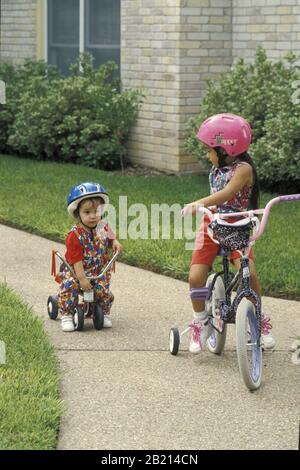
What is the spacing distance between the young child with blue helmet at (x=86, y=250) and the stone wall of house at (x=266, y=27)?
5931 mm

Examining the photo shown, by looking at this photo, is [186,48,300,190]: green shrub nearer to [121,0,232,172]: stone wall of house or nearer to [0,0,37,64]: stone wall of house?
[121,0,232,172]: stone wall of house

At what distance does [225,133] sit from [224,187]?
0.32m

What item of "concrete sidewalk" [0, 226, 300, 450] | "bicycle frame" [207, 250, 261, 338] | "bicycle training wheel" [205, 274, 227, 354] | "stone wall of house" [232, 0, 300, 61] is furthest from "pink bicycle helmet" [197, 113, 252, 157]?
"stone wall of house" [232, 0, 300, 61]

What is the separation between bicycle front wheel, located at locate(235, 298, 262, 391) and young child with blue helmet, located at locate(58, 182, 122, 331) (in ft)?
4.43

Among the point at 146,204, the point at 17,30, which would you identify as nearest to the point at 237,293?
the point at 146,204

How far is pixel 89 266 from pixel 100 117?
6990 millimetres

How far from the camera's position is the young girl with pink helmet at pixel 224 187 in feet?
19.7

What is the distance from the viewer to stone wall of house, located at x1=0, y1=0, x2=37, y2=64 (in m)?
15.9

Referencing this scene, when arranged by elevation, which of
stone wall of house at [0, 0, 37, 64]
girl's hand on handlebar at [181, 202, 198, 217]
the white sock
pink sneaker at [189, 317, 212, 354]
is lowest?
pink sneaker at [189, 317, 212, 354]

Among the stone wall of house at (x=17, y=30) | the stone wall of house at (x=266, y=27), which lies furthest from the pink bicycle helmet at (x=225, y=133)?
the stone wall of house at (x=17, y=30)

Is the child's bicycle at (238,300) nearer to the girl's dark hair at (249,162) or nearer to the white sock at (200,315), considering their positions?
the white sock at (200,315)

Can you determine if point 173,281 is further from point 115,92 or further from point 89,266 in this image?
point 115,92

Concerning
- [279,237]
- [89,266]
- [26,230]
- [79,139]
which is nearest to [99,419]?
[89,266]

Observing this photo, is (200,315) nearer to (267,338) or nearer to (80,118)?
(267,338)
